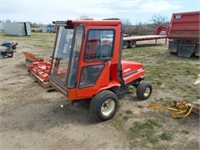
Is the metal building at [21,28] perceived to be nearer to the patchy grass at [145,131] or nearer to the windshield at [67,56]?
the windshield at [67,56]

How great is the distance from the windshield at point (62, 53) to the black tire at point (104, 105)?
723mm

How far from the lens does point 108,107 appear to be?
4258 millimetres

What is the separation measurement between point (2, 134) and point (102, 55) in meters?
2.39

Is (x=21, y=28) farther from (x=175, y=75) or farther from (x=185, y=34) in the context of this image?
(x=175, y=75)

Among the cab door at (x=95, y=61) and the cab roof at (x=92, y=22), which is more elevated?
the cab roof at (x=92, y=22)

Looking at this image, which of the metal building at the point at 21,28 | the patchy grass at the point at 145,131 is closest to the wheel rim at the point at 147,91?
the patchy grass at the point at 145,131

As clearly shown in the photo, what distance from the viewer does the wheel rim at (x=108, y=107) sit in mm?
4148

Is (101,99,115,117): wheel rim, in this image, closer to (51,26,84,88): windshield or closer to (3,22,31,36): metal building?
(51,26,84,88): windshield

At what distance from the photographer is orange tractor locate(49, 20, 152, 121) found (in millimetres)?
3688

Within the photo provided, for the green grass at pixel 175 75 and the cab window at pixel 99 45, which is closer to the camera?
the cab window at pixel 99 45

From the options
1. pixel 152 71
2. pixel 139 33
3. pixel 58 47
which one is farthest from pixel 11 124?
pixel 139 33

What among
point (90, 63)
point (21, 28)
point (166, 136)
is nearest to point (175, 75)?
point (166, 136)

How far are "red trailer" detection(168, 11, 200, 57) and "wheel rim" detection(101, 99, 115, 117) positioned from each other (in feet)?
24.7

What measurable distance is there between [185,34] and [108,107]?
7887 millimetres
